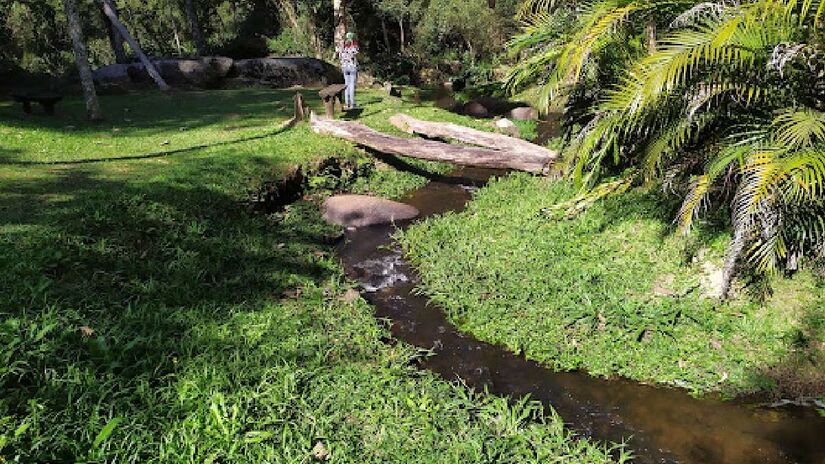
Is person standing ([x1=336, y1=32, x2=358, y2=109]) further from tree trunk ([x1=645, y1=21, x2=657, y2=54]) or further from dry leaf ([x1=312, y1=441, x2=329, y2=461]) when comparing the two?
dry leaf ([x1=312, y1=441, x2=329, y2=461])

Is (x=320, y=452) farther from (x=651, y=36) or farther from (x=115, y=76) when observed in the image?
(x=115, y=76)

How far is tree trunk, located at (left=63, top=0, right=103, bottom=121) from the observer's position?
1193cm

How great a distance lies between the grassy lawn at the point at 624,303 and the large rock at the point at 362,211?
136cm

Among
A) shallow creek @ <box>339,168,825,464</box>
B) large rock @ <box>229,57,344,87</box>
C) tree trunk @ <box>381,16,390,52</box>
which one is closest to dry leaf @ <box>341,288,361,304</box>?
Answer: shallow creek @ <box>339,168,825,464</box>

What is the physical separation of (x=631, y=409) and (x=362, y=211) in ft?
19.4

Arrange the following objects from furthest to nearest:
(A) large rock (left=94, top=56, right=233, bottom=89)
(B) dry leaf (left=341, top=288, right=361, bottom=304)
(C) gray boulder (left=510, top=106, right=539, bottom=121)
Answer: (A) large rock (left=94, top=56, right=233, bottom=89), (C) gray boulder (left=510, top=106, right=539, bottom=121), (B) dry leaf (left=341, top=288, right=361, bottom=304)

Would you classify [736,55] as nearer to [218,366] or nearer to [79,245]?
[218,366]

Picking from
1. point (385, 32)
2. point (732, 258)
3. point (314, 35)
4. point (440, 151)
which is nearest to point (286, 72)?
point (314, 35)

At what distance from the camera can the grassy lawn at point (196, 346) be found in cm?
387

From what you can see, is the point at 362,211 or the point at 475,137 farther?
the point at 475,137

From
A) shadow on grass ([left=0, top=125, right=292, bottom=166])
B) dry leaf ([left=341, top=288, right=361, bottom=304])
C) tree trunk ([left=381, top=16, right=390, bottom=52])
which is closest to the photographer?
dry leaf ([left=341, top=288, right=361, bottom=304])

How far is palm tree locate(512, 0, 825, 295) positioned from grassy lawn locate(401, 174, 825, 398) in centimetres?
49

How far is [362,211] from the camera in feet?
32.0

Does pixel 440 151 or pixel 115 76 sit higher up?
pixel 115 76
